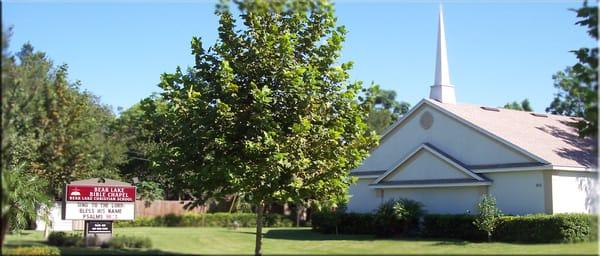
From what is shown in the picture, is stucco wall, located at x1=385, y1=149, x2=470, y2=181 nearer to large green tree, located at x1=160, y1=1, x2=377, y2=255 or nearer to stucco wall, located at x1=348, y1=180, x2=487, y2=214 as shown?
stucco wall, located at x1=348, y1=180, x2=487, y2=214

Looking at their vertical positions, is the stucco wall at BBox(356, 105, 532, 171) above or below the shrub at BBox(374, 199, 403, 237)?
above

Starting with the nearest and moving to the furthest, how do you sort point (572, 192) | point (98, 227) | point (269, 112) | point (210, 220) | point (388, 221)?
point (269, 112), point (98, 227), point (572, 192), point (388, 221), point (210, 220)

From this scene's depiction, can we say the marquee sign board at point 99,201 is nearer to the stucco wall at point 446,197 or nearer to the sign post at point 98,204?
the sign post at point 98,204

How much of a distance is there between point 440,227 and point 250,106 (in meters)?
15.6

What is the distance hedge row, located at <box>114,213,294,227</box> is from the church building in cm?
975

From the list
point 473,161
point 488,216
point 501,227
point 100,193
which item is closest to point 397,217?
point 473,161

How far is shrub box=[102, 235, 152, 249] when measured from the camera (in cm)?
1831

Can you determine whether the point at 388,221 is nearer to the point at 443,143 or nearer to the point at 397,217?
the point at 397,217

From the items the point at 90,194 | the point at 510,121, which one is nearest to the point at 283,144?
the point at 90,194

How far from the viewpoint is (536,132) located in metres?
33.7

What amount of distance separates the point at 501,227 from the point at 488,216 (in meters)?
0.72

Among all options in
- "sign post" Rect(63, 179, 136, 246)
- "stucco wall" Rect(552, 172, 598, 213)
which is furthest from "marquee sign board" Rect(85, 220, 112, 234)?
"stucco wall" Rect(552, 172, 598, 213)

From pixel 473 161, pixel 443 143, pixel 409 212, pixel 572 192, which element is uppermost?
pixel 443 143

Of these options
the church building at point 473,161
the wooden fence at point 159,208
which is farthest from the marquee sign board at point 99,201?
the wooden fence at point 159,208
